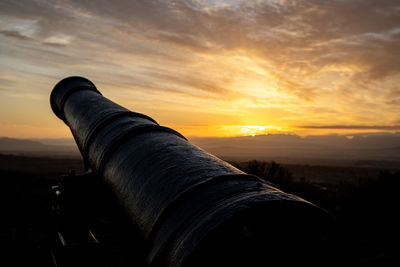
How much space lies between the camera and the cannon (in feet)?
A: 4.96

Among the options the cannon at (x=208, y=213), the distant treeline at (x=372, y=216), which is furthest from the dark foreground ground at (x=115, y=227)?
the cannon at (x=208, y=213)

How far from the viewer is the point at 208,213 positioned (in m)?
1.59

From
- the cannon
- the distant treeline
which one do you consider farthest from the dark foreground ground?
the cannon

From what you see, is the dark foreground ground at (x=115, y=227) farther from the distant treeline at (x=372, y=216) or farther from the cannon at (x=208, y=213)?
the cannon at (x=208, y=213)

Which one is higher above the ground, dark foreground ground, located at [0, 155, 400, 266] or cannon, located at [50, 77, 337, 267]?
cannon, located at [50, 77, 337, 267]

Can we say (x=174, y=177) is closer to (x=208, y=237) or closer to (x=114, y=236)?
(x=208, y=237)

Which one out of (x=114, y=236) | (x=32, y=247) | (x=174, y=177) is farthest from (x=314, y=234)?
(x=114, y=236)

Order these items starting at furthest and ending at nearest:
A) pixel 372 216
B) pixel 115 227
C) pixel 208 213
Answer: pixel 372 216
pixel 115 227
pixel 208 213

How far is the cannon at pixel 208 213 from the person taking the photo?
1512mm

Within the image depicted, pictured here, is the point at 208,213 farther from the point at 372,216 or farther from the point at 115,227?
the point at 372,216

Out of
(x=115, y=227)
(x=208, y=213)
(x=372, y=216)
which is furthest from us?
(x=372, y=216)

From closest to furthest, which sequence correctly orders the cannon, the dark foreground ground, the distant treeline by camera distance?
the cannon, the distant treeline, the dark foreground ground

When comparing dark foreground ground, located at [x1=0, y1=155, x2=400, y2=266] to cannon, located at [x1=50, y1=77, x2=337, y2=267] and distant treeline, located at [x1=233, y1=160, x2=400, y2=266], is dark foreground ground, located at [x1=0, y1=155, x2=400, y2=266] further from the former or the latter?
cannon, located at [x1=50, y1=77, x2=337, y2=267]

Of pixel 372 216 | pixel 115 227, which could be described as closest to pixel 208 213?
pixel 115 227
